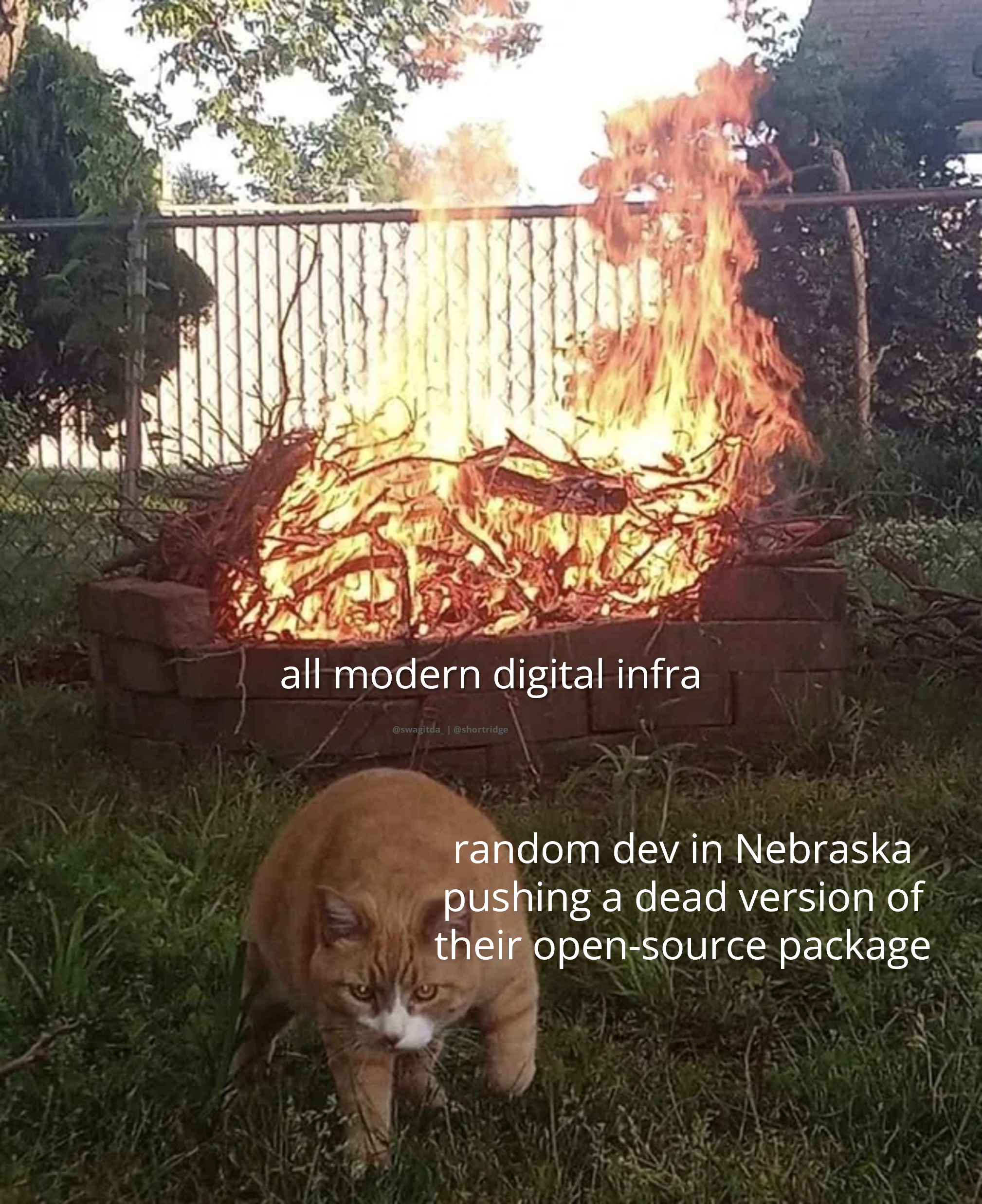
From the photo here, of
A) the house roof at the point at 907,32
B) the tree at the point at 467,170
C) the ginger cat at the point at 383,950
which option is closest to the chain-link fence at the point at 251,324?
the tree at the point at 467,170

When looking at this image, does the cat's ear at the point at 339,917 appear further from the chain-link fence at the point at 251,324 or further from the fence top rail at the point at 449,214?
the chain-link fence at the point at 251,324

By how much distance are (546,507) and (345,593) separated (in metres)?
0.39

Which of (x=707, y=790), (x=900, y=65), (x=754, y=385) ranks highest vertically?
(x=900, y=65)

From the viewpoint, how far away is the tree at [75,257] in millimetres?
4465

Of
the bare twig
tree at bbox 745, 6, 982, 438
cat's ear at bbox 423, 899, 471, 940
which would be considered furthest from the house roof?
the bare twig

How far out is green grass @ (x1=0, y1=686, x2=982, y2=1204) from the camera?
4.40 feet

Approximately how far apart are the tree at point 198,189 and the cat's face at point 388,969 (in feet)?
14.1

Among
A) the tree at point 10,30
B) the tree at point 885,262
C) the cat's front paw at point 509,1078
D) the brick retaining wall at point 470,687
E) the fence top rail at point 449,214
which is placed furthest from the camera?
the tree at point 885,262

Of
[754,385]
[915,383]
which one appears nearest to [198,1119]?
[754,385]

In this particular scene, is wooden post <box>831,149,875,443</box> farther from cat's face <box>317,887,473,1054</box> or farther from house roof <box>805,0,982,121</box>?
cat's face <box>317,887,473,1054</box>

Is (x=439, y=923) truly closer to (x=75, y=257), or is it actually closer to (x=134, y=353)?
(x=134, y=353)

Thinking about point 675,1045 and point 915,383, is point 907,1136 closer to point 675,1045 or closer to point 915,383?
point 675,1045

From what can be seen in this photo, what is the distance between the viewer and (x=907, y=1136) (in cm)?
141

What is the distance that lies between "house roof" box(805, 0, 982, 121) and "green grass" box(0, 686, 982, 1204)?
3.03 m
